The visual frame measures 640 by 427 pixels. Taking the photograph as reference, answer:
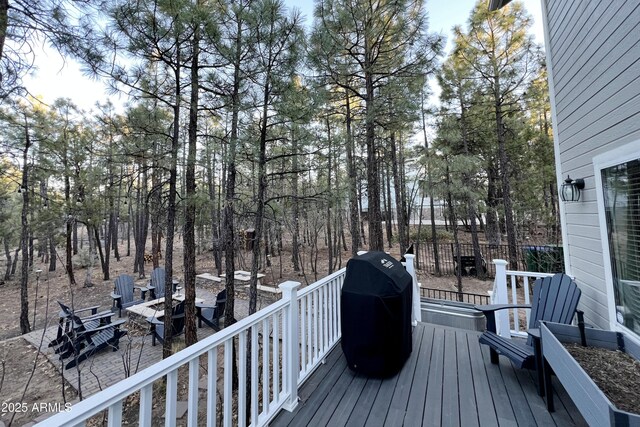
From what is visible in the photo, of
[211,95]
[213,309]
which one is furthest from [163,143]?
[213,309]

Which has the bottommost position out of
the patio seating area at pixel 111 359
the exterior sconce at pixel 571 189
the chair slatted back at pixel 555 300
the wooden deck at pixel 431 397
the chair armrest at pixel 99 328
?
the patio seating area at pixel 111 359

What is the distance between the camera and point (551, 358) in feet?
6.27

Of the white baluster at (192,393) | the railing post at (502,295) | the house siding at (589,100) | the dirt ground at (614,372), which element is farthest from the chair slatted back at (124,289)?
the house siding at (589,100)

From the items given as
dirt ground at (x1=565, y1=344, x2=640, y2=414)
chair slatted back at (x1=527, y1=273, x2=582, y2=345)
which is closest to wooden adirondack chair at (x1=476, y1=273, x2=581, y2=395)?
chair slatted back at (x1=527, y1=273, x2=582, y2=345)

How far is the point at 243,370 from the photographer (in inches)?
65.8

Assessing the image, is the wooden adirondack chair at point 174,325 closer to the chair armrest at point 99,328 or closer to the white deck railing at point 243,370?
the chair armrest at point 99,328

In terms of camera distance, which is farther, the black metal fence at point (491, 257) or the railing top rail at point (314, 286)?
the black metal fence at point (491, 257)

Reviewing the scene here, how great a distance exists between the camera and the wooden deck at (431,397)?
76.2 inches

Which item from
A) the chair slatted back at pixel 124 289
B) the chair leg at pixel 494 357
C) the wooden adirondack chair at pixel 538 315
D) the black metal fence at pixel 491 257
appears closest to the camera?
the wooden adirondack chair at pixel 538 315

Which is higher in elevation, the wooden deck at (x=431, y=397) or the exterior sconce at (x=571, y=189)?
the exterior sconce at (x=571, y=189)

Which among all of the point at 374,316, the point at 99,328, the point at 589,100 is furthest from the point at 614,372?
the point at 99,328

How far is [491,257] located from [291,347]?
10751 millimetres

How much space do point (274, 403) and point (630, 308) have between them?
114 inches

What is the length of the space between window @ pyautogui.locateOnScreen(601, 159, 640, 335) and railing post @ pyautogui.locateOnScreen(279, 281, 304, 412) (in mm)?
2612
